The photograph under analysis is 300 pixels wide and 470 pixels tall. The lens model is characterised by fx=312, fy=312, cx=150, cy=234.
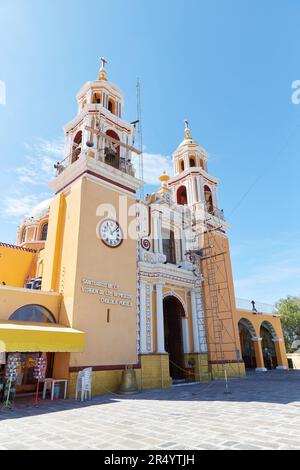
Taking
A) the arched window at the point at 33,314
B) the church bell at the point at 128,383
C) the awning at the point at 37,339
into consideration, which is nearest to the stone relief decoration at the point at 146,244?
the arched window at the point at 33,314

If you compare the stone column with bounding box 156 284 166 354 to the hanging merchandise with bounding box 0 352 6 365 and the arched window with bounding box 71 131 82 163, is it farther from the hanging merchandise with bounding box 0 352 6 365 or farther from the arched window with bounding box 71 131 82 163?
the arched window with bounding box 71 131 82 163

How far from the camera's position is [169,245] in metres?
17.0

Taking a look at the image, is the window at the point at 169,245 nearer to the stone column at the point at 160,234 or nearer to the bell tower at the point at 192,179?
the stone column at the point at 160,234

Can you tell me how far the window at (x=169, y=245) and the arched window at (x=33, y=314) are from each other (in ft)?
24.8

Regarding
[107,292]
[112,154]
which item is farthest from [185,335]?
[112,154]

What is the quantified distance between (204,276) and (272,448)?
1316 cm

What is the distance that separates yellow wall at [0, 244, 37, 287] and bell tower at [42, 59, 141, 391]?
7.38 m

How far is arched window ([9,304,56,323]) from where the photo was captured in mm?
9948

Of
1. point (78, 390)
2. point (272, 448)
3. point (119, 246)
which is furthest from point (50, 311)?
point (272, 448)

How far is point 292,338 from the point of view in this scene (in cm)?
3872

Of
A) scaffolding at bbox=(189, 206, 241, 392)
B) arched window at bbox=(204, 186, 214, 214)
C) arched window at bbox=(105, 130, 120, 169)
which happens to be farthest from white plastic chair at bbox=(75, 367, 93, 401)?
arched window at bbox=(204, 186, 214, 214)

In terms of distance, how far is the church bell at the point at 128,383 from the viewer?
10.4 meters

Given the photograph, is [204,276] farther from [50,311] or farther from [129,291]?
[50,311]
